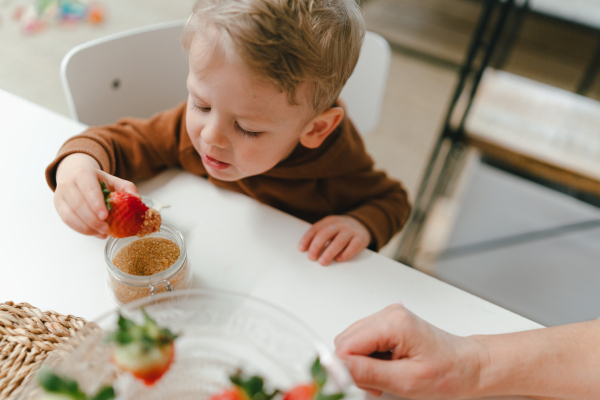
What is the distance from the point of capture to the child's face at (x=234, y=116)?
0.57m

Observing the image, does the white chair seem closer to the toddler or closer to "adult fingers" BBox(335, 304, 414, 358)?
the toddler

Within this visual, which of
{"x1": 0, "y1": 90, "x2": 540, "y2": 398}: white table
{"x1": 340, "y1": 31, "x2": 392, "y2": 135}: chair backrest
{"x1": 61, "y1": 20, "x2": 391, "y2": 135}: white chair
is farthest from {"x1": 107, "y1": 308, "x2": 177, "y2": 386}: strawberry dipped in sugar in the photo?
{"x1": 340, "y1": 31, "x2": 392, "y2": 135}: chair backrest

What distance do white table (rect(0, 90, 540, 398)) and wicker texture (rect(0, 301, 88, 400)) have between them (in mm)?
47

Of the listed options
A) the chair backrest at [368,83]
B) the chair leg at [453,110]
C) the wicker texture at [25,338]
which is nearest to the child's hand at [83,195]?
the wicker texture at [25,338]

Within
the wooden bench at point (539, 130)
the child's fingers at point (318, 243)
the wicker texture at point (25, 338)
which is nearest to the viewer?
the wicker texture at point (25, 338)

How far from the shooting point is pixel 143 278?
507mm

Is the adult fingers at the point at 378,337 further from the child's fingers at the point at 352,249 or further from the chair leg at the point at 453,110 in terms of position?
the chair leg at the point at 453,110

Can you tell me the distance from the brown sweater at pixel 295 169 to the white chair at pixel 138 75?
5.2 inches

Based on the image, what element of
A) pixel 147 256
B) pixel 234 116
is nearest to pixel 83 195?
pixel 147 256

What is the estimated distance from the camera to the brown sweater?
747 millimetres

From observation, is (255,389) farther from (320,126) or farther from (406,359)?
(320,126)

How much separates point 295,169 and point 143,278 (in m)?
0.39

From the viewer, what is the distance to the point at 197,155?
0.78 metres

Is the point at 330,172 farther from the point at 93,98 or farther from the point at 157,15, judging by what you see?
the point at 157,15
